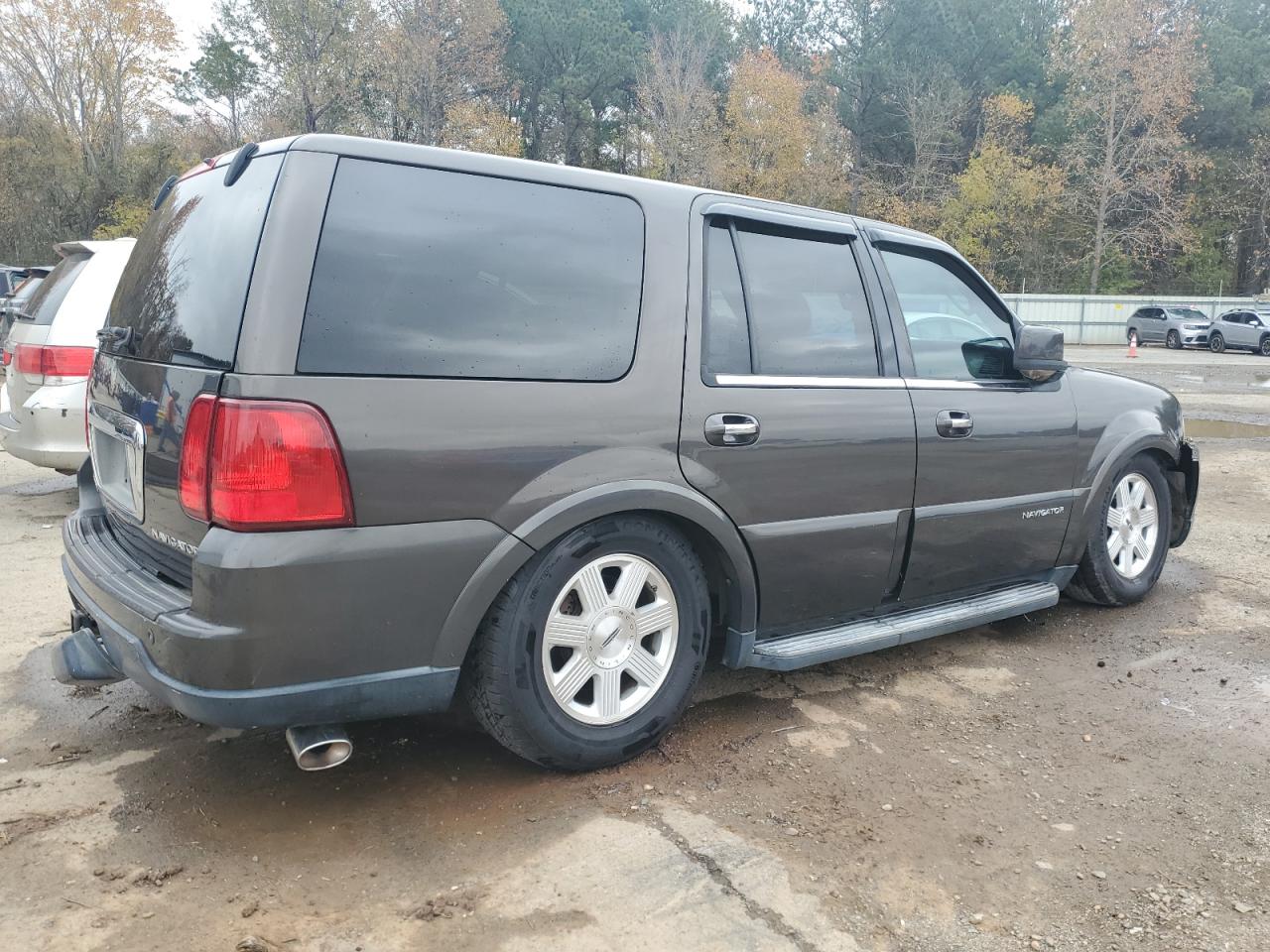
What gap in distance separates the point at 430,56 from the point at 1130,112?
29.0m

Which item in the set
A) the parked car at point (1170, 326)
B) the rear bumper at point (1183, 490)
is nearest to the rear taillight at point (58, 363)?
the rear bumper at point (1183, 490)

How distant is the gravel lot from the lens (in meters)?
2.27

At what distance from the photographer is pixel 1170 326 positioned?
33.6 meters

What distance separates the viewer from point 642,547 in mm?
2941

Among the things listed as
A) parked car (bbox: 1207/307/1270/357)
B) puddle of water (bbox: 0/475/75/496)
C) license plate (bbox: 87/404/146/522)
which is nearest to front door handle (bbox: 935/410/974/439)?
license plate (bbox: 87/404/146/522)

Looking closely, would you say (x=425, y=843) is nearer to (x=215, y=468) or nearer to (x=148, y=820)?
(x=148, y=820)

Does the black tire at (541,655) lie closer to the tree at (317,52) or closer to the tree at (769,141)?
the tree at (317,52)

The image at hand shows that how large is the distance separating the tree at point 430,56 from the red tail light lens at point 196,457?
112 ft

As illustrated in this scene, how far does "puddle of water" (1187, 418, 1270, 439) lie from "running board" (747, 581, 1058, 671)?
8452mm

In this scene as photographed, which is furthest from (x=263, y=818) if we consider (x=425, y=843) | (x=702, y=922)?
(x=702, y=922)

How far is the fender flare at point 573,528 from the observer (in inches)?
103

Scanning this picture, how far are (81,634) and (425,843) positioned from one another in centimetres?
127

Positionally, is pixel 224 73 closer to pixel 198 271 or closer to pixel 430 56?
pixel 430 56

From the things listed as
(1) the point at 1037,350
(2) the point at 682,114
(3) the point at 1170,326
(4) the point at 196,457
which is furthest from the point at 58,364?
(2) the point at 682,114
